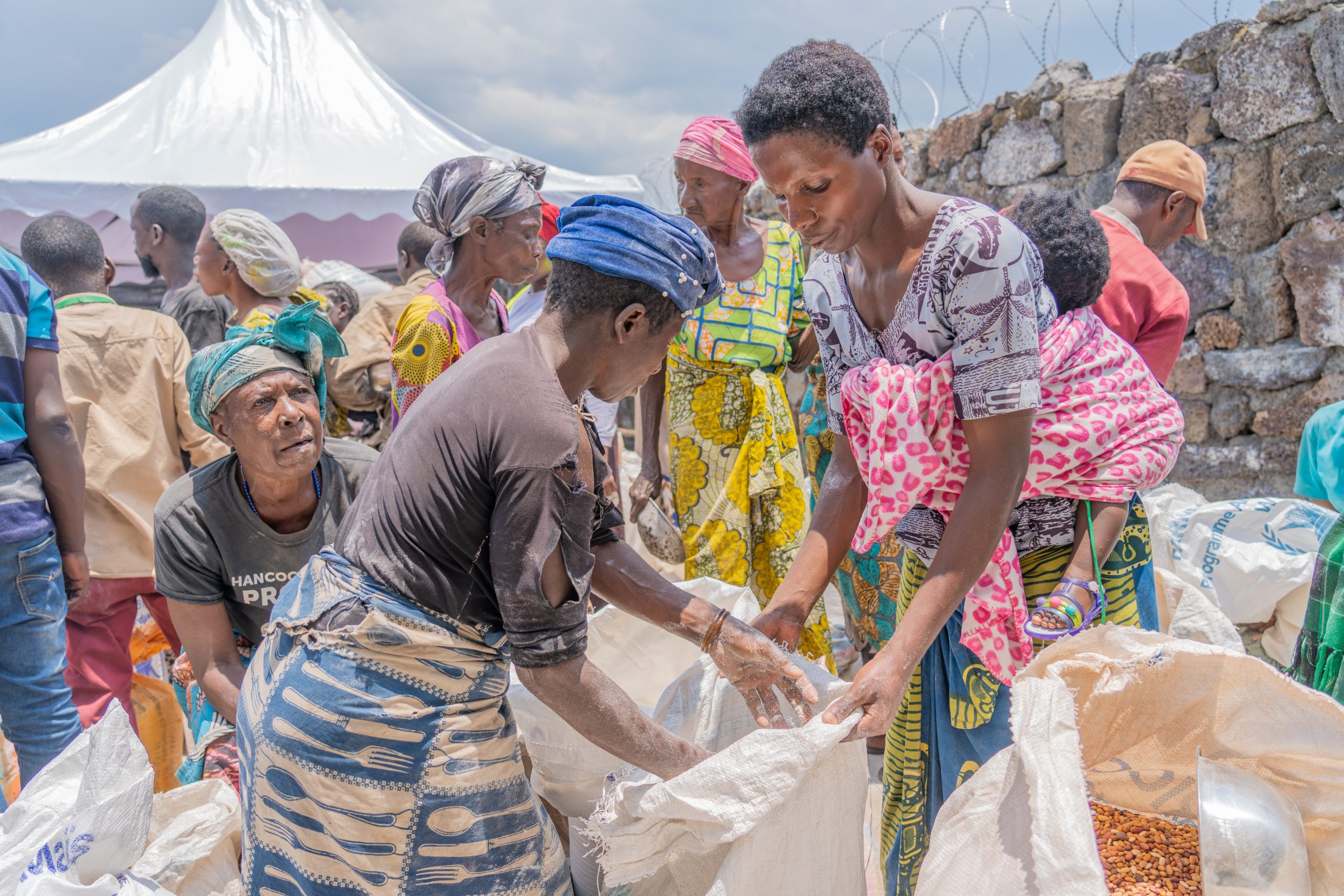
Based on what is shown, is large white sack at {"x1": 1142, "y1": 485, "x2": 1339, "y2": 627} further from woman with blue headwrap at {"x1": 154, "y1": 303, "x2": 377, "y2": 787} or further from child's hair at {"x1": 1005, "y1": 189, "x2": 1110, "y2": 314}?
woman with blue headwrap at {"x1": 154, "y1": 303, "x2": 377, "y2": 787}

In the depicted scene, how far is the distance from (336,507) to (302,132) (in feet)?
25.2

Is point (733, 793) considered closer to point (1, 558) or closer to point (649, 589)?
point (649, 589)

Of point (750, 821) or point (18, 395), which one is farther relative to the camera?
point (18, 395)

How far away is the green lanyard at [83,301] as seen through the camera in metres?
3.28

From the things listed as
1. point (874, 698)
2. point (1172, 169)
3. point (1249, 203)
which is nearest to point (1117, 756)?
point (874, 698)

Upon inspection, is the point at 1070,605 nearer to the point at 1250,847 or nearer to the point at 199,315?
the point at 1250,847

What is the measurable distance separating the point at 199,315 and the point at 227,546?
7.43ft

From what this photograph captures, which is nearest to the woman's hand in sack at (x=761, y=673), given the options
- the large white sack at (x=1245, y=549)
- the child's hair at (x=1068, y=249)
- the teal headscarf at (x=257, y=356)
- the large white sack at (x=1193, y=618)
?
the child's hair at (x=1068, y=249)

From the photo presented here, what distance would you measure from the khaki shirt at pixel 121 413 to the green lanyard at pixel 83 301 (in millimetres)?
26

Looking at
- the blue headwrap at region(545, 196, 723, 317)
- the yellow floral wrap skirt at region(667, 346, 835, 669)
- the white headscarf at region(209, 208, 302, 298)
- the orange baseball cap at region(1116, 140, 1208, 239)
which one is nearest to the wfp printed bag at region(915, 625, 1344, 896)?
the blue headwrap at region(545, 196, 723, 317)

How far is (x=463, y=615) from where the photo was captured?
1470mm

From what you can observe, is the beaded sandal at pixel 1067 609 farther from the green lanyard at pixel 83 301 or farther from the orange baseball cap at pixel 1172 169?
the green lanyard at pixel 83 301

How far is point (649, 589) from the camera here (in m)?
1.83

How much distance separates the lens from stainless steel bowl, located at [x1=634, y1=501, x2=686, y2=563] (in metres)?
3.34
